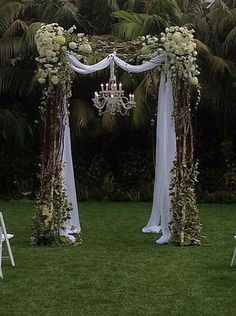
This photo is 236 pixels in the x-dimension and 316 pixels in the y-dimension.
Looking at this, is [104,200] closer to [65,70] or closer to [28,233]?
[28,233]

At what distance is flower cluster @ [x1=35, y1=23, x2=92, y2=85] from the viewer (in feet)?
31.1

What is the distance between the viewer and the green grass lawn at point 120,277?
6.33 m

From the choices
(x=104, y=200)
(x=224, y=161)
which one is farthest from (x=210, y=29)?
(x=104, y=200)

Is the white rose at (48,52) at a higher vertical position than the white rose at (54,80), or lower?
higher

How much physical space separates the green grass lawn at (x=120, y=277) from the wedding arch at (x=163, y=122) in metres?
0.36

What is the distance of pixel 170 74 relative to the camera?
958cm

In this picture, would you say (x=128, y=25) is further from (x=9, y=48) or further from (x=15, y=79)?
(x=15, y=79)

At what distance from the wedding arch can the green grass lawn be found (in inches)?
14.3

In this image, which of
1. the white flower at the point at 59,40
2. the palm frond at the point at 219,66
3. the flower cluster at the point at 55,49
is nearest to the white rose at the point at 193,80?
the flower cluster at the point at 55,49

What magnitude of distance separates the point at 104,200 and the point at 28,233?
16.9 feet

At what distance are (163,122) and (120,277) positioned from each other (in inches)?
119

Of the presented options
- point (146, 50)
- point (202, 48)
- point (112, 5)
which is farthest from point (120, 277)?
point (112, 5)

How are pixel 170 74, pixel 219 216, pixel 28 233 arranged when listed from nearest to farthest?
pixel 170 74, pixel 28 233, pixel 219 216

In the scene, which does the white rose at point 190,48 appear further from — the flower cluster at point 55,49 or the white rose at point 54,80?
the white rose at point 54,80
